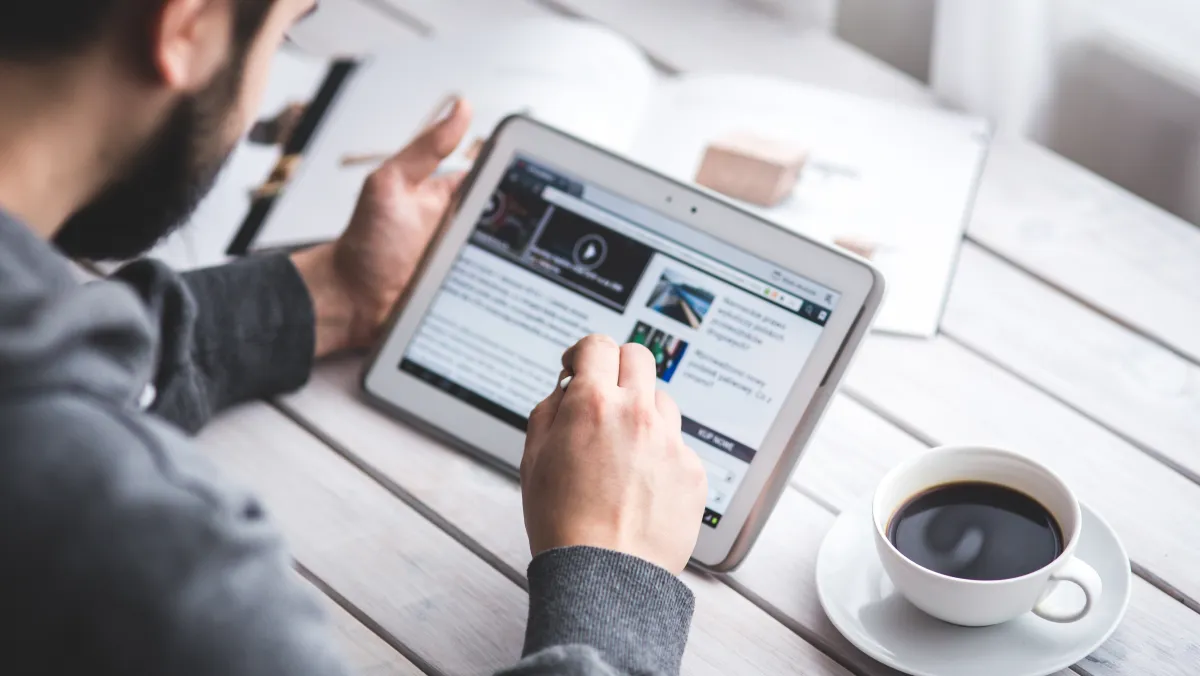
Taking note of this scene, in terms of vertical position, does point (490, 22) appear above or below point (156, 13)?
above

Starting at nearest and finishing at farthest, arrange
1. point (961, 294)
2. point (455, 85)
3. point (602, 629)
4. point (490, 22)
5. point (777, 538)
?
point (602, 629) → point (777, 538) → point (961, 294) → point (455, 85) → point (490, 22)

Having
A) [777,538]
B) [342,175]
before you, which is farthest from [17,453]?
[342,175]

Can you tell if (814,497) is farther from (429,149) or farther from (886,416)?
(429,149)

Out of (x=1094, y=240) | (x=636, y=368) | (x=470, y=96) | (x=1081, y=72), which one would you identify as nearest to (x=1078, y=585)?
(x=636, y=368)

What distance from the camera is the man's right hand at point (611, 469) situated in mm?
623

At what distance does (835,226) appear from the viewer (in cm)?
90

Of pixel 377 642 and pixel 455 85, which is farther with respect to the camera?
pixel 455 85

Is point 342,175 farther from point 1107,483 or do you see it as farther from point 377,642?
point 1107,483

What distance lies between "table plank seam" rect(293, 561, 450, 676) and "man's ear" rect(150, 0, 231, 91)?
0.97 feet

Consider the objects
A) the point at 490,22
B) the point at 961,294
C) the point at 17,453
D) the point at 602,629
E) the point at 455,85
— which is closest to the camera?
the point at 17,453

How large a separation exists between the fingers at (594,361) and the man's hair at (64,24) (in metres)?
0.29

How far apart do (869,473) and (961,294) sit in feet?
0.63

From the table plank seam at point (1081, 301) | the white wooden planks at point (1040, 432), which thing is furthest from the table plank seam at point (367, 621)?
the table plank seam at point (1081, 301)

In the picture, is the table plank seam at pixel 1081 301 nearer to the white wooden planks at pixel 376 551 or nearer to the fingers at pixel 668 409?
the fingers at pixel 668 409
